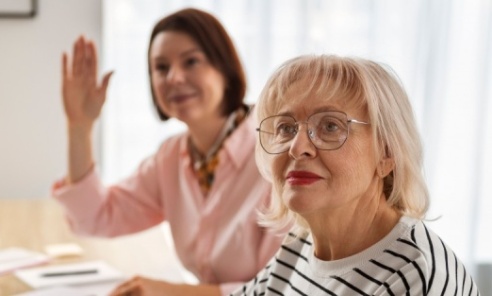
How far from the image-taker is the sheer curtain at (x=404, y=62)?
3.10 metres

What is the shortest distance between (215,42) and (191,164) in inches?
12.6

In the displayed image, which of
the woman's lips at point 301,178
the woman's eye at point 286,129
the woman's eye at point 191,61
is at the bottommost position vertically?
the woman's lips at point 301,178

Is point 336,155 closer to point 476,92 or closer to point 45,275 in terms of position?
point 45,275

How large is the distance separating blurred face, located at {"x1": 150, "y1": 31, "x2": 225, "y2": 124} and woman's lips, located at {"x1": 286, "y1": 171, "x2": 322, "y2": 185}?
0.81 metres

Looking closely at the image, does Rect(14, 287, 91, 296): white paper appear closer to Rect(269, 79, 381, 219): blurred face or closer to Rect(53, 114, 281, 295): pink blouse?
Rect(53, 114, 281, 295): pink blouse

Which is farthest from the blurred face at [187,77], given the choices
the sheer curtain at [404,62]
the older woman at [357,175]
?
the sheer curtain at [404,62]

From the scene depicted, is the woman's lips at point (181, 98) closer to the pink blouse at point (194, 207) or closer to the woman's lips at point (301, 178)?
the pink blouse at point (194, 207)

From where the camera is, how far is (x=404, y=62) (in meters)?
3.20

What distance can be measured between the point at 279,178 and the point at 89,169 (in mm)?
961

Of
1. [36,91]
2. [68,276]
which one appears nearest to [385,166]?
[68,276]

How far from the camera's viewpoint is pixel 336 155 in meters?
1.12

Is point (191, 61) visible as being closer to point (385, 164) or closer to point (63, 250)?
point (63, 250)

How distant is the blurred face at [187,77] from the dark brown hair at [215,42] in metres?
0.02

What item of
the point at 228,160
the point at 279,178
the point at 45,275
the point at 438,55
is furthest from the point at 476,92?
the point at 279,178
